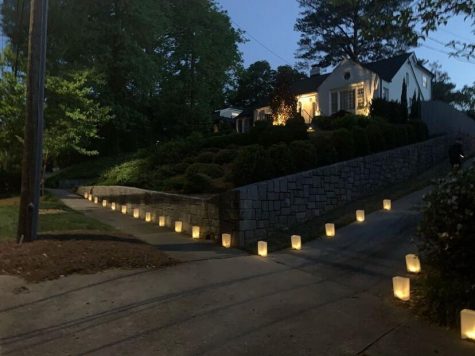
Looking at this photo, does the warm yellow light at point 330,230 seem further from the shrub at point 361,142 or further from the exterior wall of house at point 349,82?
the exterior wall of house at point 349,82

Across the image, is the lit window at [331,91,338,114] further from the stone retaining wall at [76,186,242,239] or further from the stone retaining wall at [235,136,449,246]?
the stone retaining wall at [76,186,242,239]

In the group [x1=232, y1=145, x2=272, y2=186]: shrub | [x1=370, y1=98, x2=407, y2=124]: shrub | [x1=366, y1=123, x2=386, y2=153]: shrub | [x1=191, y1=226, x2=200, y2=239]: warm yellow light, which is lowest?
[x1=191, y1=226, x2=200, y2=239]: warm yellow light

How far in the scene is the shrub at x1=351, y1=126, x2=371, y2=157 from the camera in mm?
15346

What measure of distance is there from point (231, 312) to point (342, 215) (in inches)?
263

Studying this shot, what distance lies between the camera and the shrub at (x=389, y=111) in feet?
72.4

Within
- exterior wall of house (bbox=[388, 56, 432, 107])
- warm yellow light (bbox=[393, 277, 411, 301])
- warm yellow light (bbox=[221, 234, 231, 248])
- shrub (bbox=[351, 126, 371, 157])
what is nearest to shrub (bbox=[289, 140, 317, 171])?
shrub (bbox=[351, 126, 371, 157])

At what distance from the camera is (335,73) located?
32875 millimetres

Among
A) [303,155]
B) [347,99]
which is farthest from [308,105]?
[303,155]

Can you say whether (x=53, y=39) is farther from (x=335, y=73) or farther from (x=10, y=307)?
(x=335, y=73)

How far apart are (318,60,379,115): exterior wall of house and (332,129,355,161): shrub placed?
1423cm

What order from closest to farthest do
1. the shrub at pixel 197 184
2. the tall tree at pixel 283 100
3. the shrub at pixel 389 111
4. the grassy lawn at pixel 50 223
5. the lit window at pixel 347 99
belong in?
1. the grassy lawn at pixel 50 223
2. the shrub at pixel 197 184
3. the shrub at pixel 389 111
4. the tall tree at pixel 283 100
5. the lit window at pixel 347 99

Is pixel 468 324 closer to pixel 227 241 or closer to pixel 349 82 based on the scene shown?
pixel 227 241

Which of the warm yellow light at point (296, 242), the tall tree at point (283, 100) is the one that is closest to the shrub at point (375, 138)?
the warm yellow light at point (296, 242)

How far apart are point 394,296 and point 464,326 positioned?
4.57 feet
